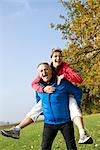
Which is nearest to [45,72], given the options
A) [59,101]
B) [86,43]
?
[59,101]

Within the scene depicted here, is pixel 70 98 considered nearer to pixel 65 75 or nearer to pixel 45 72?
pixel 65 75

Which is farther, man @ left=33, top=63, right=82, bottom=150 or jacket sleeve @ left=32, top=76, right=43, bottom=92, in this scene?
jacket sleeve @ left=32, top=76, right=43, bottom=92

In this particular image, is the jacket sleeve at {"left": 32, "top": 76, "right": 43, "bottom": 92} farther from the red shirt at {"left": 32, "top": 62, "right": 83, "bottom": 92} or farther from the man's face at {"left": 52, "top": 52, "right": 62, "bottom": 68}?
the man's face at {"left": 52, "top": 52, "right": 62, "bottom": 68}

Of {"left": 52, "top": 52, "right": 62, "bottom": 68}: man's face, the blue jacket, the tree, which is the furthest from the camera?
the tree

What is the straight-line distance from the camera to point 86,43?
1174 inches

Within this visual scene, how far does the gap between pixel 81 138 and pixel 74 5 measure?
Answer: 85.2 feet

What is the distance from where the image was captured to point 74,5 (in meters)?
32.4

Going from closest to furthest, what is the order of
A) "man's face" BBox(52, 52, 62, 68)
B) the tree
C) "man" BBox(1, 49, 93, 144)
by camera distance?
"man" BBox(1, 49, 93, 144) < "man's face" BBox(52, 52, 62, 68) < the tree

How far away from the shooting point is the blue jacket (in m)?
7.39

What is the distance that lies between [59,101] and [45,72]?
1.82ft

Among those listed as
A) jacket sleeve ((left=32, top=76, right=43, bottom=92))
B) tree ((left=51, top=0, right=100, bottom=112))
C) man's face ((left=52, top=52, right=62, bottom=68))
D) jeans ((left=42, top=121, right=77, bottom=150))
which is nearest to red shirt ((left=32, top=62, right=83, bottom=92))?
jacket sleeve ((left=32, top=76, right=43, bottom=92))

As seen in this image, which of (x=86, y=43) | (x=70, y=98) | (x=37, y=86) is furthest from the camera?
(x=86, y=43)

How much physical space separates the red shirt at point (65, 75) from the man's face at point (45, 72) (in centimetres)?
17

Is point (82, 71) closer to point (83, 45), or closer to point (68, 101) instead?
point (83, 45)
